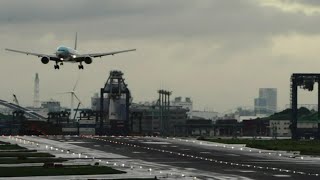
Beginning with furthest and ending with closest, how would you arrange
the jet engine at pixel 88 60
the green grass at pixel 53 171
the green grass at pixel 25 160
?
the jet engine at pixel 88 60 < the green grass at pixel 25 160 < the green grass at pixel 53 171

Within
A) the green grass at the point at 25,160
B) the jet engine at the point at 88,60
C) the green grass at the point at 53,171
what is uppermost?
the jet engine at the point at 88,60

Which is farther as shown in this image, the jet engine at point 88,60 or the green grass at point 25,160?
the jet engine at point 88,60

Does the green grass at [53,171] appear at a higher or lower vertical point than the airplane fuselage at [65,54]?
lower

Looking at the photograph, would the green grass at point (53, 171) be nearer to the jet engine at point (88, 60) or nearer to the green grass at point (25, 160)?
the green grass at point (25, 160)

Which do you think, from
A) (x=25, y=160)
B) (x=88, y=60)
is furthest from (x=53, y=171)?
(x=88, y=60)

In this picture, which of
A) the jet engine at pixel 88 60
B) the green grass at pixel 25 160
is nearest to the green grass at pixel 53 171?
the green grass at pixel 25 160

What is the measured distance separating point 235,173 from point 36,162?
96.5 ft

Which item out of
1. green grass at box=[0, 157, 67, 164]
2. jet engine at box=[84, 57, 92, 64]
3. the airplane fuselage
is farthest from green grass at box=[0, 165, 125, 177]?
the airplane fuselage

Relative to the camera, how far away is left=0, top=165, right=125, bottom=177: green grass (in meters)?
84.1

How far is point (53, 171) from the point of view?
88062 millimetres

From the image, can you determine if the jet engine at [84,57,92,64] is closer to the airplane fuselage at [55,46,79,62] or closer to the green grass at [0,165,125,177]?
the airplane fuselage at [55,46,79,62]

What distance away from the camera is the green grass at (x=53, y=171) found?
84125 millimetres

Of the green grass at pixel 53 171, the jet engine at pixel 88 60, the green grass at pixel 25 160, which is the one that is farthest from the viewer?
the jet engine at pixel 88 60

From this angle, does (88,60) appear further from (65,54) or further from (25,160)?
(25,160)
